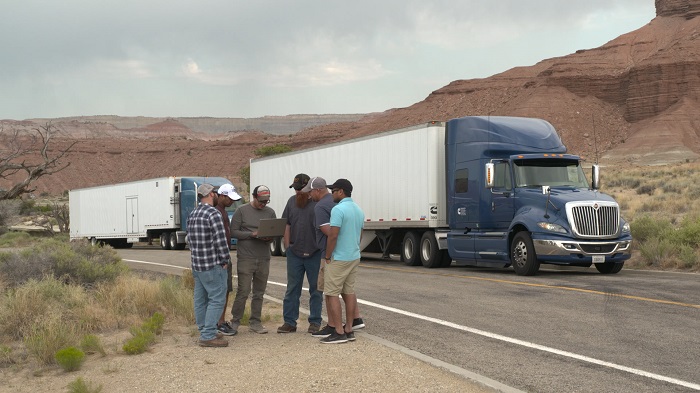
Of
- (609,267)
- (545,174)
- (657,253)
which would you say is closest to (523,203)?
(545,174)

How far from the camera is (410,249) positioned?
2177 centimetres

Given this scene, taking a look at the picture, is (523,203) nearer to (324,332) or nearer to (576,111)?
(324,332)

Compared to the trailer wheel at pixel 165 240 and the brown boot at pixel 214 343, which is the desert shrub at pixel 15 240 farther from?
the brown boot at pixel 214 343

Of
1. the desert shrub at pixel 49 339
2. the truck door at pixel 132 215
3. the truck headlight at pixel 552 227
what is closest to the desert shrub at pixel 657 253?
the truck headlight at pixel 552 227

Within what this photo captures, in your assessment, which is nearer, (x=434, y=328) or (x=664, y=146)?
(x=434, y=328)

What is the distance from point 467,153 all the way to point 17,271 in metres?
10.6

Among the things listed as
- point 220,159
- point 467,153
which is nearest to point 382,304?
point 467,153

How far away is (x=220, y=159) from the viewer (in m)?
124

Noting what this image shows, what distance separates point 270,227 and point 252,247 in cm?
44

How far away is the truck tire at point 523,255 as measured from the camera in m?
17.2

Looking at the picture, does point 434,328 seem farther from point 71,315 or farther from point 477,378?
point 71,315

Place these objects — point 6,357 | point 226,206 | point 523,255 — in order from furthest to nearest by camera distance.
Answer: point 523,255
point 226,206
point 6,357

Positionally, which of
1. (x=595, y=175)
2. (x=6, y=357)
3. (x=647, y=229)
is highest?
(x=595, y=175)

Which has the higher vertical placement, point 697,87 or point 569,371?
point 697,87
